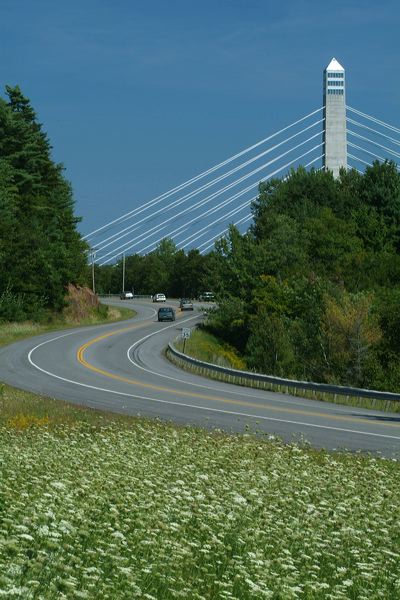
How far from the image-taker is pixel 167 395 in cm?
3488

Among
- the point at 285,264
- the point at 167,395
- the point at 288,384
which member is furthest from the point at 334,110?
the point at 167,395

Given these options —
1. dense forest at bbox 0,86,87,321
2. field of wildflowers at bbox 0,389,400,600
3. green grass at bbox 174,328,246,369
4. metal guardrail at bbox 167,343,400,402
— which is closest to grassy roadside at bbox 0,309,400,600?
field of wildflowers at bbox 0,389,400,600

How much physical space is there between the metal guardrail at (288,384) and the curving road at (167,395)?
0.66 metres

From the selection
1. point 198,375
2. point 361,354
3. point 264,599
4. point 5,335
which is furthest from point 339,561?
point 5,335

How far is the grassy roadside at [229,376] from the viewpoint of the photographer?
106 ft

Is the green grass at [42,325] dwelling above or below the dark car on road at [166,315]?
below

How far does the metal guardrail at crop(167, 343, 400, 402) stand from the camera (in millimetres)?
31878

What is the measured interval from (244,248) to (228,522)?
78806 millimetres

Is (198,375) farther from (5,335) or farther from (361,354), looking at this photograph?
(5,335)

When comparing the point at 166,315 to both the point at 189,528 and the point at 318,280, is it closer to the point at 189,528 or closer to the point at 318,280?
the point at 318,280

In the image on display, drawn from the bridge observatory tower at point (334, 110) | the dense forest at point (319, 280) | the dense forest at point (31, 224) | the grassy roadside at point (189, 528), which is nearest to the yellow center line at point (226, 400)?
the dense forest at point (319, 280)

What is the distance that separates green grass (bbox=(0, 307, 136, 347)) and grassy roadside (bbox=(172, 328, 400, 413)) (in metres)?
10.6

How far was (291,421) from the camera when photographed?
1062 inches

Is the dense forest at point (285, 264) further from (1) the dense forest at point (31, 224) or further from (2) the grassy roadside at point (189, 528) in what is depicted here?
(2) the grassy roadside at point (189, 528)
